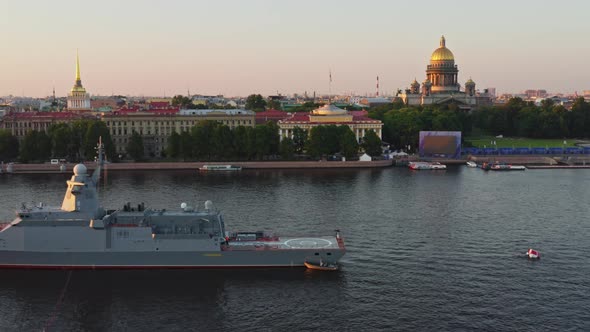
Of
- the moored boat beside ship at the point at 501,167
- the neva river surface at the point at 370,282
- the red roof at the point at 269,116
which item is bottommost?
the neva river surface at the point at 370,282

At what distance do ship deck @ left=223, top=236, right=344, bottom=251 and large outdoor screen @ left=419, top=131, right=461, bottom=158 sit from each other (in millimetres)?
52309

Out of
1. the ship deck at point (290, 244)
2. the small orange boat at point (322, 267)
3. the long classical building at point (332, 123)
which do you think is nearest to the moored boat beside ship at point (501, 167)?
the long classical building at point (332, 123)

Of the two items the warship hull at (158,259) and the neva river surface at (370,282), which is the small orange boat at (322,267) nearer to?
the warship hull at (158,259)

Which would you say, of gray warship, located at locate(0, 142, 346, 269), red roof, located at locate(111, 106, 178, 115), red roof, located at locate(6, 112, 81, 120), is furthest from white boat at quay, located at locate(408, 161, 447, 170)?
red roof, located at locate(6, 112, 81, 120)

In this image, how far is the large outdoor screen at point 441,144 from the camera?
85525 mm

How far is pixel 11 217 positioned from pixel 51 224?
1255cm

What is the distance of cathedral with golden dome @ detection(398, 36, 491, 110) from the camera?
148m

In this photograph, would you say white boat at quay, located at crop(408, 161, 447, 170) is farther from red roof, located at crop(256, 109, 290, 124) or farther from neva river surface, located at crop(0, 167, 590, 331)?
red roof, located at crop(256, 109, 290, 124)

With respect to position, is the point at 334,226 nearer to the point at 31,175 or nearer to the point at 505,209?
the point at 505,209

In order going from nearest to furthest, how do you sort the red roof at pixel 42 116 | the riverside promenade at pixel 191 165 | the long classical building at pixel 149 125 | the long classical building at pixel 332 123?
1. the riverside promenade at pixel 191 165
2. the long classical building at pixel 149 125
3. the long classical building at pixel 332 123
4. the red roof at pixel 42 116

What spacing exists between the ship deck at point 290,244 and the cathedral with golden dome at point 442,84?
115 m

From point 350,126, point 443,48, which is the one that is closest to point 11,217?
point 350,126

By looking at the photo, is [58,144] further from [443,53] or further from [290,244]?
[443,53]

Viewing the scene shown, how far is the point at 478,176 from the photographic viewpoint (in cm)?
6881
